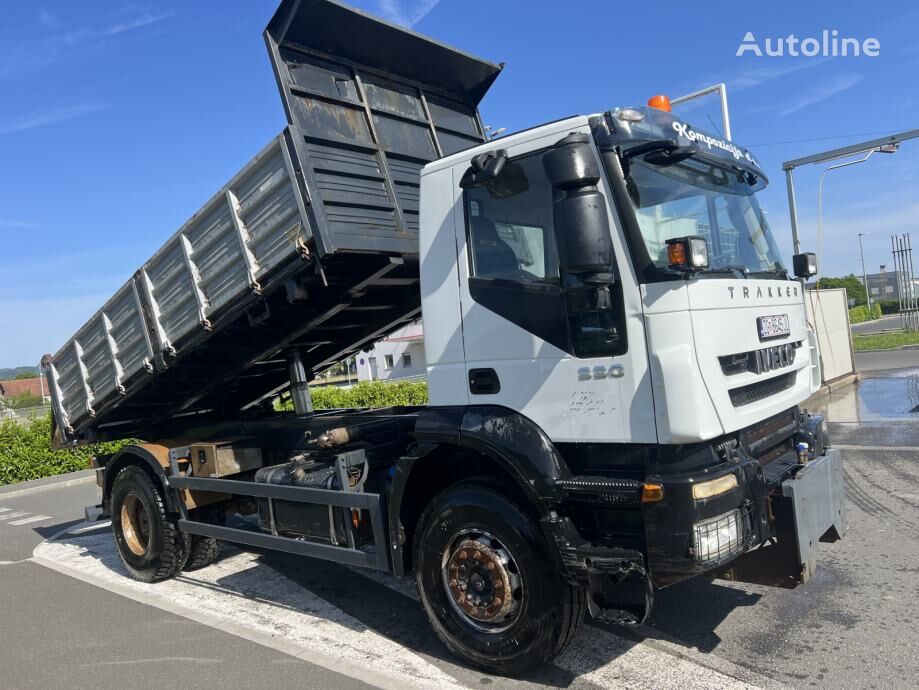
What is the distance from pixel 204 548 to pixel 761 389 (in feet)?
16.6

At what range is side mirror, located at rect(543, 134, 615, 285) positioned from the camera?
3.23 metres

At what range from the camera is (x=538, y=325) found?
12.3ft

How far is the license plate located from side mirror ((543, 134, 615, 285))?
42.5 inches

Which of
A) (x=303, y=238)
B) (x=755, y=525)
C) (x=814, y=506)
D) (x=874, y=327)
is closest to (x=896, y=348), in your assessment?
(x=874, y=327)

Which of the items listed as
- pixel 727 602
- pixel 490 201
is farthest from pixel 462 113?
pixel 727 602

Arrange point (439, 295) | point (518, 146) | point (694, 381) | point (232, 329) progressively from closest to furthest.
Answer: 1. point (694, 381)
2. point (518, 146)
3. point (439, 295)
4. point (232, 329)

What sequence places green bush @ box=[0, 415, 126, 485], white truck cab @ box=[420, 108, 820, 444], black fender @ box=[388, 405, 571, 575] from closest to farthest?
white truck cab @ box=[420, 108, 820, 444], black fender @ box=[388, 405, 571, 575], green bush @ box=[0, 415, 126, 485]

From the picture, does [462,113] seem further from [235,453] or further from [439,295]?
[235,453]

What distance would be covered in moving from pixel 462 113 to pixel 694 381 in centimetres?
380

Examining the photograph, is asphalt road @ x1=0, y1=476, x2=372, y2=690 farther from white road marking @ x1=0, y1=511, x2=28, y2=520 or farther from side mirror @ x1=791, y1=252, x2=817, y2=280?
white road marking @ x1=0, y1=511, x2=28, y2=520

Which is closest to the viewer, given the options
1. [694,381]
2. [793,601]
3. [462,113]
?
[694,381]

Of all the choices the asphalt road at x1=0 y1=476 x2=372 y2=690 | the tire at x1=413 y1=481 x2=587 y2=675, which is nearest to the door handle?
the tire at x1=413 y1=481 x2=587 y2=675

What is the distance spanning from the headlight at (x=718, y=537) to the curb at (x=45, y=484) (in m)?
13.7

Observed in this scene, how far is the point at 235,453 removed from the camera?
591 centimetres
